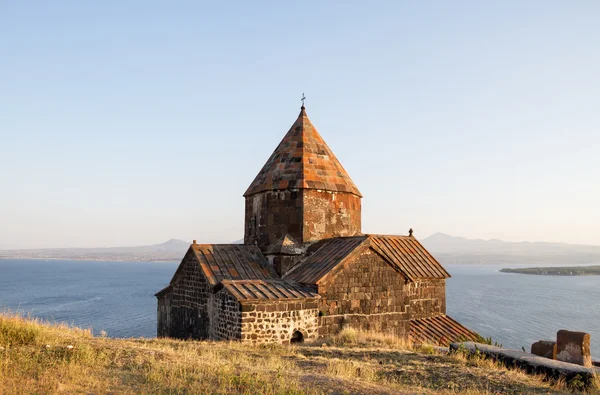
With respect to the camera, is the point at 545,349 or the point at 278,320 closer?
the point at 545,349

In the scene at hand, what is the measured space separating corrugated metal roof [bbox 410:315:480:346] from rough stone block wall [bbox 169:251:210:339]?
6760mm

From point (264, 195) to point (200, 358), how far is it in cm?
772

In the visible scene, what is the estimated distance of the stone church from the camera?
11.9m

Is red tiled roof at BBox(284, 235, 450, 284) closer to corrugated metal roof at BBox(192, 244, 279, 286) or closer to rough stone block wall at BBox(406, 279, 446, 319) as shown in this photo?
rough stone block wall at BBox(406, 279, 446, 319)

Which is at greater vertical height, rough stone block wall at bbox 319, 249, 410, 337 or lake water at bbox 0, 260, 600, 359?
rough stone block wall at bbox 319, 249, 410, 337

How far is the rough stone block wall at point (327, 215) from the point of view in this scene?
14.7 metres

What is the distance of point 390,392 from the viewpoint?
253 inches

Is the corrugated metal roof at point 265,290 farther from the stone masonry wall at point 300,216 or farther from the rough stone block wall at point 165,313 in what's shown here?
the rough stone block wall at point 165,313

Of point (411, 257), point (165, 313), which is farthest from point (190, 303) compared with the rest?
point (411, 257)

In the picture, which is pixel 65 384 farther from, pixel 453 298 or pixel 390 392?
pixel 453 298

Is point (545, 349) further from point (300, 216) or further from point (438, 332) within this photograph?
point (300, 216)

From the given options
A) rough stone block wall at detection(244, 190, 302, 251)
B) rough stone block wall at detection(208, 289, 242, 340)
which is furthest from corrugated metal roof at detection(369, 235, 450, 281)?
rough stone block wall at detection(208, 289, 242, 340)

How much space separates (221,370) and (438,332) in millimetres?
11309

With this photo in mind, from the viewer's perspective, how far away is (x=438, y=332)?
Result: 1612 cm
